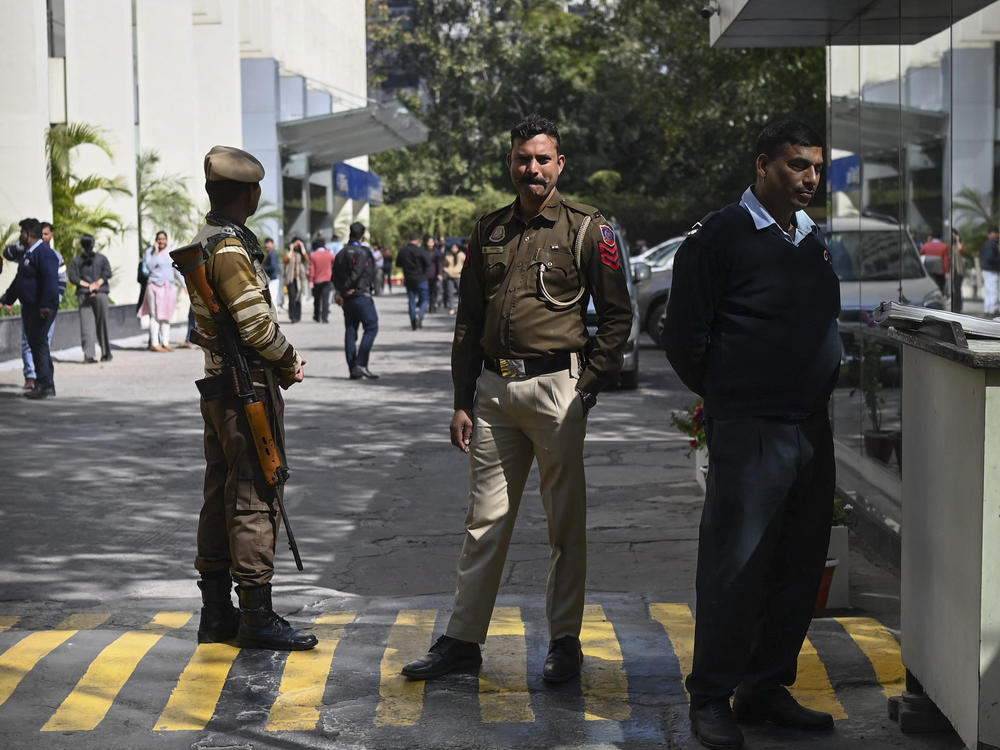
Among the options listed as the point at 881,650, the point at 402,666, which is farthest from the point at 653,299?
the point at 402,666

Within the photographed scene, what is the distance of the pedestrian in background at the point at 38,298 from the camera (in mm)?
15945

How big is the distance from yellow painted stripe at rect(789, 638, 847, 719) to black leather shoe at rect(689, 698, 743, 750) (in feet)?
1.76

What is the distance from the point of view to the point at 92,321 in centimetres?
2142

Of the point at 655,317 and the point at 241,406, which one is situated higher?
the point at 241,406

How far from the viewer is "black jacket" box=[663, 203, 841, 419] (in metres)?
4.68

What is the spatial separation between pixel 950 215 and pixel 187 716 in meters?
5.05

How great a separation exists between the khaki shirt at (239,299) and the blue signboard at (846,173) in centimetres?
513

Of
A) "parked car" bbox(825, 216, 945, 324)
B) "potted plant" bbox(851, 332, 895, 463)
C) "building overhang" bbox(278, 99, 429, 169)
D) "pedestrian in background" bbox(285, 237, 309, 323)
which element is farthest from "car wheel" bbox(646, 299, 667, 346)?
"building overhang" bbox(278, 99, 429, 169)

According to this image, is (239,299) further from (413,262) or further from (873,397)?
(413,262)

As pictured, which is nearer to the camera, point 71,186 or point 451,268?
point 71,186

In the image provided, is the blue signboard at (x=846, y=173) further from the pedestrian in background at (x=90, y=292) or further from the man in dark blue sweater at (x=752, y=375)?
the pedestrian in background at (x=90, y=292)

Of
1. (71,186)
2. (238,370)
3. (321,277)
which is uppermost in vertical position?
(71,186)

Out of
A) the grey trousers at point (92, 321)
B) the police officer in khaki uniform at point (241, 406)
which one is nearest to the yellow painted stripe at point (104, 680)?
the police officer in khaki uniform at point (241, 406)

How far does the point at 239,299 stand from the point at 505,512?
1360 mm
